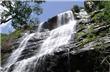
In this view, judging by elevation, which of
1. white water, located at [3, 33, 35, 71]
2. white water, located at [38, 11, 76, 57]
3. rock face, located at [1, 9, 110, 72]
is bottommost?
white water, located at [3, 33, 35, 71]

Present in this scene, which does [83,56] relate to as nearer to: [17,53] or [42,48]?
[42,48]

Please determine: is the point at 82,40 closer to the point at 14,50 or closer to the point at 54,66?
the point at 54,66

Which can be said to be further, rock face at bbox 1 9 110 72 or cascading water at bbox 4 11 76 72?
cascading water at bbox 4 11 76 72

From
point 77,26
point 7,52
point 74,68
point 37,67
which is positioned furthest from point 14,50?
point 74,68

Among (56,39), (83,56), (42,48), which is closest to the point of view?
(83,56)

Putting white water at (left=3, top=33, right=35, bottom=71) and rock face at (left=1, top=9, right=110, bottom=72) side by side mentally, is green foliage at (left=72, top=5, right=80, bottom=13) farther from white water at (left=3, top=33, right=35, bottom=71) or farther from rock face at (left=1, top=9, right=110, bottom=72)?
rock face at (left=1, top=9, right=110, bottom=72)

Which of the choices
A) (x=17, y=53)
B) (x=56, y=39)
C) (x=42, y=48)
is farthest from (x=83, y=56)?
(x=17, y=53)

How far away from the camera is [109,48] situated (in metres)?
15.2

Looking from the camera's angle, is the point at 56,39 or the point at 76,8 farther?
the point at 76,8

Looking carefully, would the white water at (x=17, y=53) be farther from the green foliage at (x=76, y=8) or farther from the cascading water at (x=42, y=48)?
the green foliage at (x=76, y=8)

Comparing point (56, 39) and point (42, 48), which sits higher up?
point (56, 39)

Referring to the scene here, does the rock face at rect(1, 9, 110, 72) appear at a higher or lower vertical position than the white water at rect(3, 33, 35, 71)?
higher

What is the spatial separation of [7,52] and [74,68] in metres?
8.08

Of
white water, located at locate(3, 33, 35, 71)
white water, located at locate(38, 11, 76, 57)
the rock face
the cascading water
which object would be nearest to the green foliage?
the cascading water
